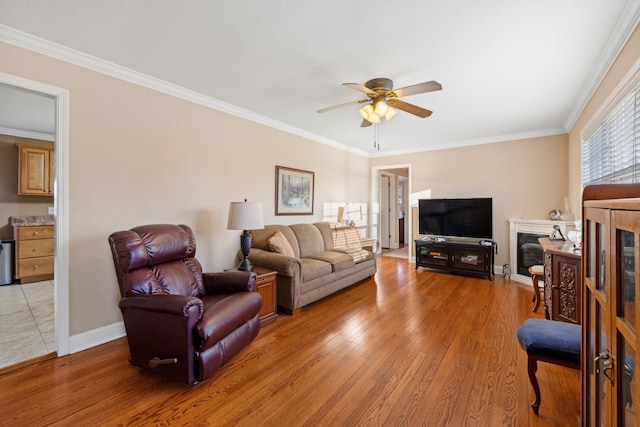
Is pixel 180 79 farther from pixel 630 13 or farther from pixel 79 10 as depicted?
pixel 630 13

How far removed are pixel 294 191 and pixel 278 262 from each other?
66.6 inches

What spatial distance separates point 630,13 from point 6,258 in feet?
25.2

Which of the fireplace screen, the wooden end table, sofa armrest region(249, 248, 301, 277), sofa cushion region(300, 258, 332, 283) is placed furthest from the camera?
the fireplace screen

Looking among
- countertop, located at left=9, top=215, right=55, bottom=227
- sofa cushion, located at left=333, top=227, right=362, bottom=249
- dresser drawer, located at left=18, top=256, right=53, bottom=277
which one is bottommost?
dresser drawer, located at left=18, top=256, right=53, bottom=277

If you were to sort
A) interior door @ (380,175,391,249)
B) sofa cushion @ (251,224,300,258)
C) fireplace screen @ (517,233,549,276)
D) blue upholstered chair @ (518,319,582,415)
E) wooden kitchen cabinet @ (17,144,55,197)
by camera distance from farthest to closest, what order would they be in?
interior door @ (380,175,391,249)
wooden kitchen cabinet @ (17,144,55,197)
fireplace screen @ (517,233,549,276)
sofa cushion @ (251,224,300,258)
blue upholstered chair @ (518,319,582,415)

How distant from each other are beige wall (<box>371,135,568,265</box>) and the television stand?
54 centimetres

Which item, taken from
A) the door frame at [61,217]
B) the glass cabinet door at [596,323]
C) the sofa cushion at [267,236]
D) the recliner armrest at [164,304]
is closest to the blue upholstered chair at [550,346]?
the glass cabinet door at [596,323]

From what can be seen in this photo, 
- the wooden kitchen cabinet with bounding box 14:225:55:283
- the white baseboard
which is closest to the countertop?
the wooden kitchen cabinet with bounding box 14:225:55:283

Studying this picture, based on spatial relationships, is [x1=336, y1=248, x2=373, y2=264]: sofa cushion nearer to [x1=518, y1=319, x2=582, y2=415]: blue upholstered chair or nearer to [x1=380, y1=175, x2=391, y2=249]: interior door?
[x1=518, y1=319, x2=582, y2=415]: blue upholstered chair

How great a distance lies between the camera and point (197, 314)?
1850 mm

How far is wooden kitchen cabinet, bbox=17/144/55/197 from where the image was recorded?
4473 millimetres

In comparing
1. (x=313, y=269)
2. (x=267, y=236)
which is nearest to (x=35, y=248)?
(x=267, y=236)

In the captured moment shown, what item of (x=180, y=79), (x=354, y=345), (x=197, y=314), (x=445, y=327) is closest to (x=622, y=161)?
(x=445, y=327)

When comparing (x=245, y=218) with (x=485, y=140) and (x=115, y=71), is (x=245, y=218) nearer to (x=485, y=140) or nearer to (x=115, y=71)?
(x=115, y=71)
